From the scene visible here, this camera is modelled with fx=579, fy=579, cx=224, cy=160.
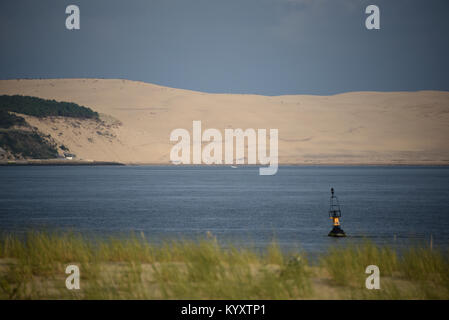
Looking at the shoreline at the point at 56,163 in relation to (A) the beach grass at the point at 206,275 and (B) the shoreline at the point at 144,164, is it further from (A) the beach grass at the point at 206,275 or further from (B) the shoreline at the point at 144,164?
(A) the beach grass at the point at 206,275

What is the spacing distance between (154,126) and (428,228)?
14120 cm

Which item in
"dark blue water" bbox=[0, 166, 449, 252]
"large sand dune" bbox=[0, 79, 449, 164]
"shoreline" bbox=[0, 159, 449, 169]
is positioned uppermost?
"large sand dune" bbox=[0, 79, 449, 164]

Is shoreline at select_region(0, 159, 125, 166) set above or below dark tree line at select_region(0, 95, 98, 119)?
below

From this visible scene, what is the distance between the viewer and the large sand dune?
5655 inches

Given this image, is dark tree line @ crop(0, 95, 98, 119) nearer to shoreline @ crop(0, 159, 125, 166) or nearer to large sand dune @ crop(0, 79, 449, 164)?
large sand dune @ crop(0, 79, 449, 164)

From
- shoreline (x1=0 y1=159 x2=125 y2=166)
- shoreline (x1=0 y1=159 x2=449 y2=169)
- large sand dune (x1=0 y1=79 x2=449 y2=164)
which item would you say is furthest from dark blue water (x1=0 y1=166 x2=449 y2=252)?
large sand dune (x1=0 y1=79 x2=449 y2=164)

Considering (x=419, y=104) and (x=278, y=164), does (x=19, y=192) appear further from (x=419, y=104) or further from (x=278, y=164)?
(x=419, y=104)

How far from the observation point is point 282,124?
172 m

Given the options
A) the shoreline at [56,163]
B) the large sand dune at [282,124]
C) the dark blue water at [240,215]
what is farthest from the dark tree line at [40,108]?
the dark blue water at [240,215]

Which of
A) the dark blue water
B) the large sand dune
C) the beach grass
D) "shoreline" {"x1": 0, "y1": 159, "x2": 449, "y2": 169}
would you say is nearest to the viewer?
the beach grass

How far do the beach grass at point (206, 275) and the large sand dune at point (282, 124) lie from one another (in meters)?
124

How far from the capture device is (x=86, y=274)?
510 inches

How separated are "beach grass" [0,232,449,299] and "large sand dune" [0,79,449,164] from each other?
124m

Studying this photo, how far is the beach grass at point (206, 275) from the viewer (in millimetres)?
11133
